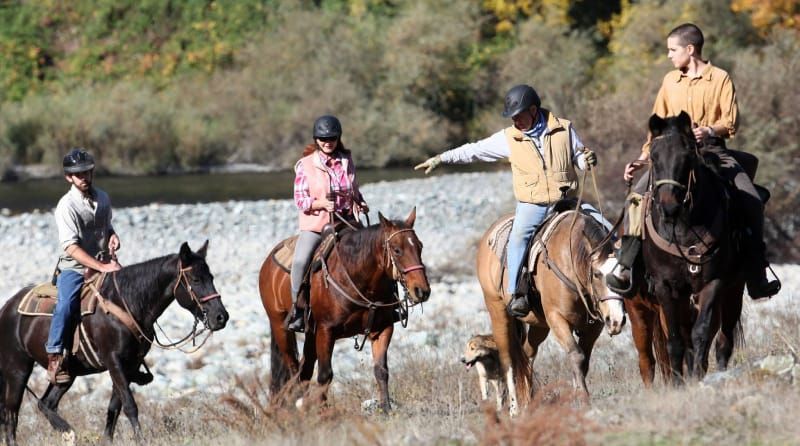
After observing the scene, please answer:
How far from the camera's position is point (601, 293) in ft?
32.3

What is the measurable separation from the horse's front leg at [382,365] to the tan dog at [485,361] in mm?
809

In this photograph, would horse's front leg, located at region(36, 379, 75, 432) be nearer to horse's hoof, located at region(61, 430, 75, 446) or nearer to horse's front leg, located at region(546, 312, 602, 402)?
horse's hoof, located at region(61, 430, 75, 446)

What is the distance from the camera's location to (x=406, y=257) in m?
10.9

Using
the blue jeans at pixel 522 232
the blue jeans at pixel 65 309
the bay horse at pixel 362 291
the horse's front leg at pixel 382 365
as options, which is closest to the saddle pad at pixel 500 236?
the blue jeans at pixel 522 232

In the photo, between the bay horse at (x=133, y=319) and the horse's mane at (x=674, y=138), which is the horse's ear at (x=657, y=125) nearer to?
the horse's mane at (x=674, y=138)

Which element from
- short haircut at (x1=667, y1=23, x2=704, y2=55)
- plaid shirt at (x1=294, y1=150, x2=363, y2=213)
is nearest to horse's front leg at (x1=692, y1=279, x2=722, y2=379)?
short haircut at (x1=667, y1=23, x2=704, y2=55)

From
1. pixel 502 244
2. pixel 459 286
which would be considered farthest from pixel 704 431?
pixel 459 286

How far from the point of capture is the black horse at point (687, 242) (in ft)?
31.2

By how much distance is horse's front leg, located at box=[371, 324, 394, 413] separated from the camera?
11086 mm

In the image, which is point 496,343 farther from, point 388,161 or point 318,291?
point 388,161

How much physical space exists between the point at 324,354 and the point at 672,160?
3785 millimetres

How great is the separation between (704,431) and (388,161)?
44.9m

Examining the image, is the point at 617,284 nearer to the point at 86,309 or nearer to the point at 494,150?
the point at 494,150

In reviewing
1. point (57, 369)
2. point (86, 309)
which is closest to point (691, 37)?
point (86, 309)
